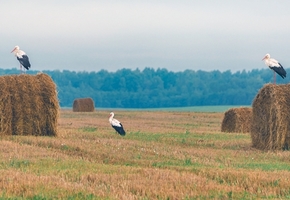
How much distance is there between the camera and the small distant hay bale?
19.8 metres

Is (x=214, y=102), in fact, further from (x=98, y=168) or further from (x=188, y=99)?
(x=98, y=168)

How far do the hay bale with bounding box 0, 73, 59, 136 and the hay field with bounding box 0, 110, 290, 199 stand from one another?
1024 mm

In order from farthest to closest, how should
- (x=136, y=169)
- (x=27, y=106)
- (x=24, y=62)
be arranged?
1. (x=24, y=62)
2. (x=27, y=106)
3. (x=136, y=169)

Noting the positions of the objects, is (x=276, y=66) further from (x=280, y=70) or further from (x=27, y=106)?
(x=27, y=106)

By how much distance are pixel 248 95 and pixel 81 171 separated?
103m

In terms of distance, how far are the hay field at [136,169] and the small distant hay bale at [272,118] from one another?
2.00ft

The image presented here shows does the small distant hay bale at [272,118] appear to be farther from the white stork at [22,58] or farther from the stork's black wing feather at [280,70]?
the white stork at [22,58]

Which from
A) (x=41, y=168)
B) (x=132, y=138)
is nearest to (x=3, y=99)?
(x=132, y=138)

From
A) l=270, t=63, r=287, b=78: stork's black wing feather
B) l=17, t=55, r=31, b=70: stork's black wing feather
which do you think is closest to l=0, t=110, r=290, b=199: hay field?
l=270, t=63, r=287, b=78: stork's black wing feather

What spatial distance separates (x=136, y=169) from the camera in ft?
43.4

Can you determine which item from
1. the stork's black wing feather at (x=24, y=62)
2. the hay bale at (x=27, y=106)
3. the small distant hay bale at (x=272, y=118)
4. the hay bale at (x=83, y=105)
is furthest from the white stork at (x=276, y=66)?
the hay bale at (x=83, y=105)

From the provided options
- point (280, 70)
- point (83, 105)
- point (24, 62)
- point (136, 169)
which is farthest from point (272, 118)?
point (83, 105)

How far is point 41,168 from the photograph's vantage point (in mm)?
13172

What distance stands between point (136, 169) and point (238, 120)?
649 inches
